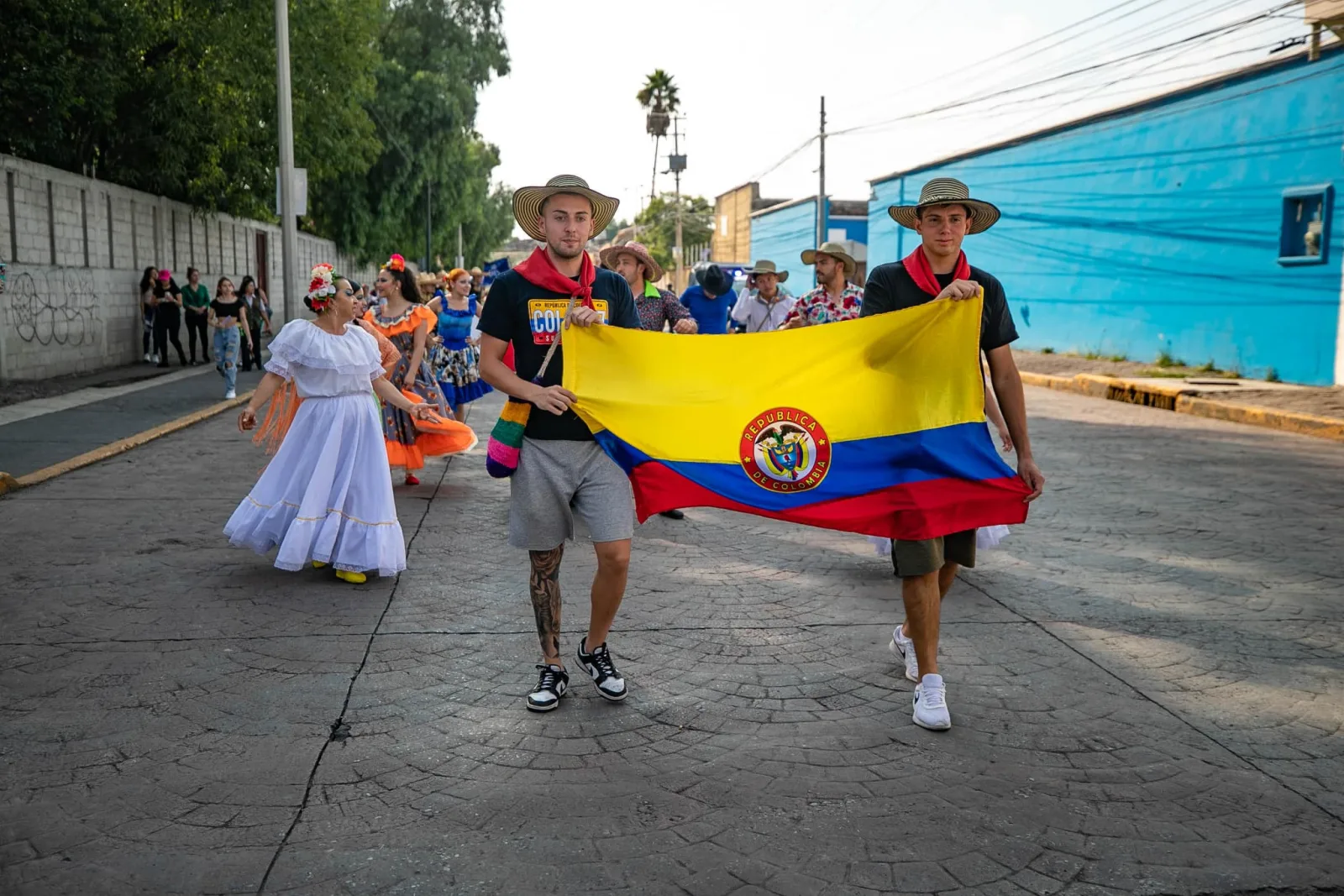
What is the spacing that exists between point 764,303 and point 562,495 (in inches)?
277

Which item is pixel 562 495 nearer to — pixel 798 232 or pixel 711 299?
pixel 711 299

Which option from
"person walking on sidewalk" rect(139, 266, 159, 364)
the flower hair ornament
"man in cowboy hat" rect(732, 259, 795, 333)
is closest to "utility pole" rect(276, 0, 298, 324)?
"person walking on sidewalk" rect(139, 266, 159, 364)

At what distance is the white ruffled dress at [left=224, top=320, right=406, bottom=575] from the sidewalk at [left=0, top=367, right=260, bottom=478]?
4.30 meters

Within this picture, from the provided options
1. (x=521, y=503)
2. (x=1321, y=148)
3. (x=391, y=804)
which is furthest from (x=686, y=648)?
(x=1321, y=148)

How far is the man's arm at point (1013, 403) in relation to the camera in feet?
15.2

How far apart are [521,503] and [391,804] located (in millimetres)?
1252

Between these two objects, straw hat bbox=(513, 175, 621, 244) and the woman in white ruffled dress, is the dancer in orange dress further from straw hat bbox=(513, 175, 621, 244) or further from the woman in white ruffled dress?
straw hat bbox=(513, 175, 621, 244)

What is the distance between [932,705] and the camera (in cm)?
446

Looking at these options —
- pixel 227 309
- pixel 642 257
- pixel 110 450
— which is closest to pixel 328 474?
pixel 642 257

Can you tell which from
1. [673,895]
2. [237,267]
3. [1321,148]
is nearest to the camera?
[673,895]

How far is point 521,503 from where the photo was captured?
15.1 ft

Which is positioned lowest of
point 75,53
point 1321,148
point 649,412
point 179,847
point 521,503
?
point 179,847

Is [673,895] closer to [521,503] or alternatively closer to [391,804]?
[391,804]

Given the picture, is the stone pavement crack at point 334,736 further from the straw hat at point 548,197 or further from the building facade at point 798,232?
the building facade at point 798,232
